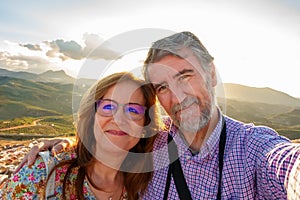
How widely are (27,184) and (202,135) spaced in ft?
7.52

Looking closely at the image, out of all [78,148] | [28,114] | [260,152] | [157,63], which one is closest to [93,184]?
[78,148]

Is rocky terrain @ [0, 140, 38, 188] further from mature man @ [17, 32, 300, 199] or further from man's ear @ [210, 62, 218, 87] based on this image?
man's ear @ [210, 62, 218, 87]

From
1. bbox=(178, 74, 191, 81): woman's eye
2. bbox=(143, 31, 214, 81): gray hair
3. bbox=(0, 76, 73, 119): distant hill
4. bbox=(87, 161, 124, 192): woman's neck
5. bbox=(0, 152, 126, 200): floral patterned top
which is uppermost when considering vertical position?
bbox=(143, 31, 214, 81): gray hair

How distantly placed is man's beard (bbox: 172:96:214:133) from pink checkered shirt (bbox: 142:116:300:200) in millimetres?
224

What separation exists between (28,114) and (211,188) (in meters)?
128

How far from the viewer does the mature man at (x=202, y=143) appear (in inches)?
127

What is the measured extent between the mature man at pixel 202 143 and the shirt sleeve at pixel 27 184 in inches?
59.5

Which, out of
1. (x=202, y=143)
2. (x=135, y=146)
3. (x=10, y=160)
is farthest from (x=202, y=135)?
(x=10, y=160)

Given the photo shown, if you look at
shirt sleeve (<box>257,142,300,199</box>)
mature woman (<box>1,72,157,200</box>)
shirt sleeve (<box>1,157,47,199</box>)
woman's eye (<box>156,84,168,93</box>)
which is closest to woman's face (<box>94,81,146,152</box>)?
mature woman (<box>1,72,157,200</box>)

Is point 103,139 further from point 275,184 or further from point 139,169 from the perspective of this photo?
point 275,184

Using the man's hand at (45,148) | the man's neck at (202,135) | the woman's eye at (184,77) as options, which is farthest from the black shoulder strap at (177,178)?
the man's hand at (45,148)

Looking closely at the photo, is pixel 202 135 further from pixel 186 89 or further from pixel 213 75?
pixel 213 75

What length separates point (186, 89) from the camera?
4.13 m

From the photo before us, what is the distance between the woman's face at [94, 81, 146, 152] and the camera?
406 centimetres
